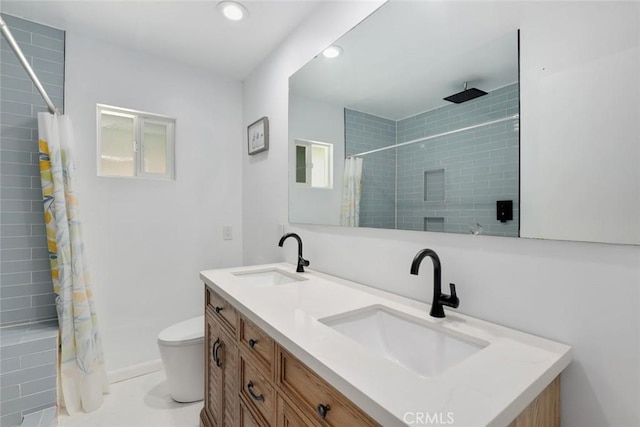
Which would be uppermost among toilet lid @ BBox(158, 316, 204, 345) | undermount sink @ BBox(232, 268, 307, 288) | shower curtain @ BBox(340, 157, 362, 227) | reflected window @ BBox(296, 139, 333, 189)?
reflected window @ BBox(296, 139, 333, 189)

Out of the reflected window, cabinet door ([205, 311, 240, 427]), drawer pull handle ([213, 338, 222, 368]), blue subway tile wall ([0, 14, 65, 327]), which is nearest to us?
cabinet door ([205, 311, 240, 427])

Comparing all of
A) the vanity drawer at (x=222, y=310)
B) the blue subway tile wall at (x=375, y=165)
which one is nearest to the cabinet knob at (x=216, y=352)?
the vanity drawer at (x=222, y=310)

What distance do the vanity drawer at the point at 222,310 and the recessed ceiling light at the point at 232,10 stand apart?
1634mm

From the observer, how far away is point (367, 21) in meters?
1.37

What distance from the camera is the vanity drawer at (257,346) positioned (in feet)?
3.07

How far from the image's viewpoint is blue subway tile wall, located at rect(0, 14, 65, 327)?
1.78 meters

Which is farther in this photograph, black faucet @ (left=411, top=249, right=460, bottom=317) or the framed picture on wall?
the framed picture on wall

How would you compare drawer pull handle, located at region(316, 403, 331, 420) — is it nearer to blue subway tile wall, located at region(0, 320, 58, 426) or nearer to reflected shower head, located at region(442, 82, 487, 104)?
reflected shower head, located at region(442, 82, 487, 104)

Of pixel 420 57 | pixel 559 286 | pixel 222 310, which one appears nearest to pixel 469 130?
pixel 420 57

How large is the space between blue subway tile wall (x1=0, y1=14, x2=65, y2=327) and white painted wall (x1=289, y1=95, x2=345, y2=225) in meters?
1.61

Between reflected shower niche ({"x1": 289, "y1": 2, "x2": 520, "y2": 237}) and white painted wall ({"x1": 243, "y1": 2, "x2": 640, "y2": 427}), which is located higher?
reflected shower niche ({"x1": 289, "y1": 2, "x2": 520, "y2": 237})

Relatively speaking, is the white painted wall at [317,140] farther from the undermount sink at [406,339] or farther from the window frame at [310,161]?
the undermount sink at [406,339]

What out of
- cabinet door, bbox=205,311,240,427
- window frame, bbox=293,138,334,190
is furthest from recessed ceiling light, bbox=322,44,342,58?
cabinet door, bbox=205,311,240,427

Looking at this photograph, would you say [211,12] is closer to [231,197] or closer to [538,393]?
[231,197]
